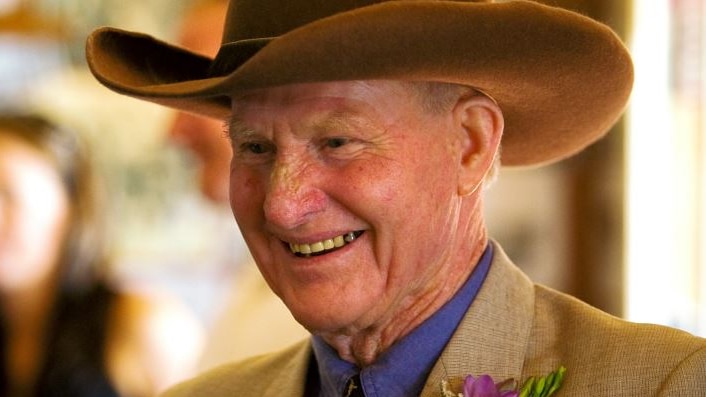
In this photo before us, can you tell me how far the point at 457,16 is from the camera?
139 centimetres

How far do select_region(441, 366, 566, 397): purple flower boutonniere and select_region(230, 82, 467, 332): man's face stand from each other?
0.48 ft

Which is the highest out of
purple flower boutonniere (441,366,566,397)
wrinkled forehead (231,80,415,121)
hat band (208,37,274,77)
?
hat band (208,37,274,77)

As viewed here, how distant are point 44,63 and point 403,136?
375 cm

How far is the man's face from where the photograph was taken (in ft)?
4.94

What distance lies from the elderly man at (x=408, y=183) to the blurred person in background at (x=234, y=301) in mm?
1072

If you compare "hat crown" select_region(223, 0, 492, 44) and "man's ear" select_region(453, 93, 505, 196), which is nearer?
"hat crown" select_region(223, 0, 492, 44)

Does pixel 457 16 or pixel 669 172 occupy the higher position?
pixel 457 16

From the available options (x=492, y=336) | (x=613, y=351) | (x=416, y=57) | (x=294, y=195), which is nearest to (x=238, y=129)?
(x=294, y=195)

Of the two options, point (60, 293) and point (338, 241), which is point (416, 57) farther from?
point (60, 293)

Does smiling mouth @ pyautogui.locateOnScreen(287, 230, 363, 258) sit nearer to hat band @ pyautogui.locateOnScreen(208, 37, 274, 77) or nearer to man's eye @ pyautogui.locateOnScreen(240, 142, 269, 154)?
man's eye @ pyautogui.locateOnScreen(240, 142, 269, 154)

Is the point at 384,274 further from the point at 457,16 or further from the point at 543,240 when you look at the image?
the point at 543,240

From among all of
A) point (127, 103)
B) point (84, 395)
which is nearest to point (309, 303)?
point (84, 395)

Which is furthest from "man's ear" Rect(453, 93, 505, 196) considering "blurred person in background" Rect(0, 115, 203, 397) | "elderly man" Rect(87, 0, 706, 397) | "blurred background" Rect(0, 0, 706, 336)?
"blurred background" Rect(0, 0, 706, 336)

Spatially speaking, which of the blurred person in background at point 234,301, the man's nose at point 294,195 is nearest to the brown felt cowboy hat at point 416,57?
the man's nose at point 294,195
